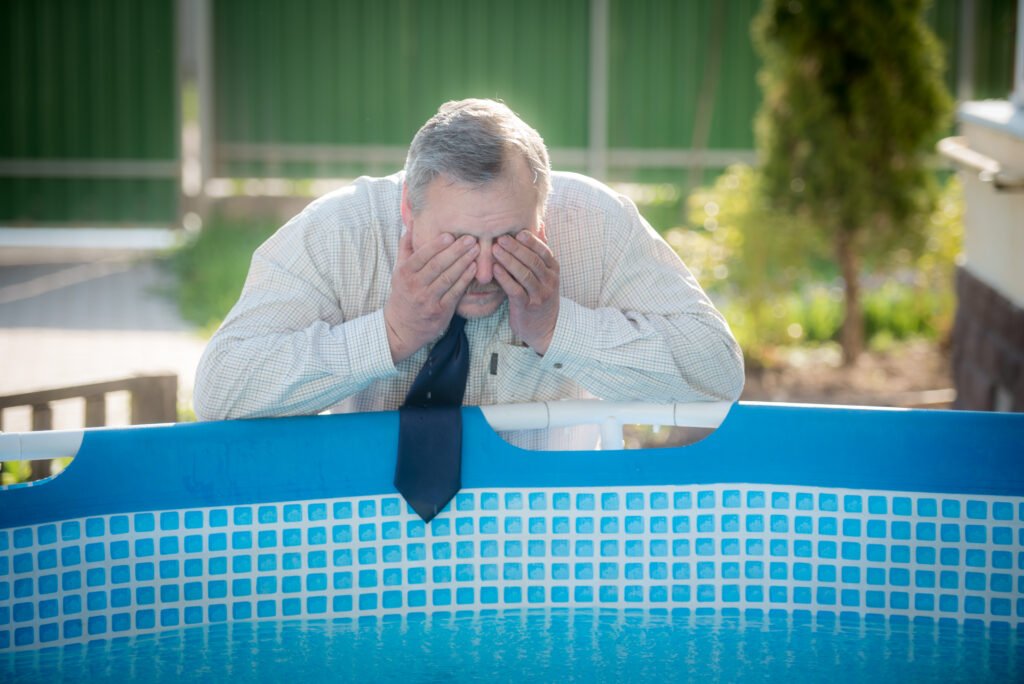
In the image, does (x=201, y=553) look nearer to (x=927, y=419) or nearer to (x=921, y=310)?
(x=927, y=419)

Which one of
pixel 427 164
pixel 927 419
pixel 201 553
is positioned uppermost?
pixel 427 164

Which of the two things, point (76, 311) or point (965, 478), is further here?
point (76, 311)

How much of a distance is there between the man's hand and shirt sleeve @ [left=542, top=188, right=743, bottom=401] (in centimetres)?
6

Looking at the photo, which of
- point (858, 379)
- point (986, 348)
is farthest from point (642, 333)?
point (858, 379)

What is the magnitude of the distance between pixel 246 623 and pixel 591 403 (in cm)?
80

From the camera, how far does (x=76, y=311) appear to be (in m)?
7.23

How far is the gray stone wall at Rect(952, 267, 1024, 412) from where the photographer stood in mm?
3947

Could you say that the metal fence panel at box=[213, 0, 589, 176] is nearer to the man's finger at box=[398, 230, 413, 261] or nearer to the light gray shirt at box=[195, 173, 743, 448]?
the light gray shirt at box=[195, 173, 743, 448]

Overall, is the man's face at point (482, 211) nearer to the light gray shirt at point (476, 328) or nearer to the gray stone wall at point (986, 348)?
the light gray shirt at point (476, 328)

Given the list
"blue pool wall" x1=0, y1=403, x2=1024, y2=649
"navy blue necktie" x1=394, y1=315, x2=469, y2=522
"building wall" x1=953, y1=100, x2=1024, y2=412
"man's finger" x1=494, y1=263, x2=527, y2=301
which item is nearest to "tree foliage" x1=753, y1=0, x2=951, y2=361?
"building wall" x1=953, y1=100, x2=1024, y2=412

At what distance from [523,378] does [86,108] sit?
7.76m

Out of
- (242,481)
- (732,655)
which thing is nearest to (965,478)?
(732,655)

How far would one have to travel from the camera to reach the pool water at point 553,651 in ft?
8.09

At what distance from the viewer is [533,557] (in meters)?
2.67
